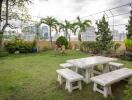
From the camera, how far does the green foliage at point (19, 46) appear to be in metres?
13.3

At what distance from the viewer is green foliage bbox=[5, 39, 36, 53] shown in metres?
13.3

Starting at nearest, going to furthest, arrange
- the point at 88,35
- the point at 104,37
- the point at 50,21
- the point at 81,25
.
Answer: the point at 104,37, the point at 50,21, the point at 81,25, the point at 88,35

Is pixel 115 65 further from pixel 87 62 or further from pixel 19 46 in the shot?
pixel 19 46

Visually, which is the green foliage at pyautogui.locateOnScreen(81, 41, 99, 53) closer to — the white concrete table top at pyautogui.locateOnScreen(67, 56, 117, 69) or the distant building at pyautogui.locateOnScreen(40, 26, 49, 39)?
the distant building at pyautogui.locateOnScreen(40, 26, 49, 39)

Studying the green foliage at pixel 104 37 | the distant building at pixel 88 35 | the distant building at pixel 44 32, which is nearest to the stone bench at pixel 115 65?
the green foliage at pixel 104 37

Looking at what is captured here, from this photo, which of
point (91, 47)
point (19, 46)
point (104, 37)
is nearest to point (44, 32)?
point (19, 46)

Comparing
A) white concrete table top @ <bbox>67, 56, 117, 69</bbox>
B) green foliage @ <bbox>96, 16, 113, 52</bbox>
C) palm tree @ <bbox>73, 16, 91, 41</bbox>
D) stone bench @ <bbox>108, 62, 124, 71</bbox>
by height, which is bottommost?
stone bench @ <bbox>108, 62, 124, 71</bbox>

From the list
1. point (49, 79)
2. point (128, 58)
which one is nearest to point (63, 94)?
point (49, 79)

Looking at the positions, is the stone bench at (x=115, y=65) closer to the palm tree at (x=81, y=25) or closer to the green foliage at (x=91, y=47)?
the green foliage at (x=91, y=47)

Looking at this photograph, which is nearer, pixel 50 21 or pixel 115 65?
pixel 115 65

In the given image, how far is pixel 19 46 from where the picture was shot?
540 inches

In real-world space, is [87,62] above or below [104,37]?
below

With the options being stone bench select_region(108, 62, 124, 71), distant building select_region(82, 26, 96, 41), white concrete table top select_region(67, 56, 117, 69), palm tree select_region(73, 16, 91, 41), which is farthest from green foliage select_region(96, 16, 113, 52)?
palm tree select_region(73, 16, 91, 41)

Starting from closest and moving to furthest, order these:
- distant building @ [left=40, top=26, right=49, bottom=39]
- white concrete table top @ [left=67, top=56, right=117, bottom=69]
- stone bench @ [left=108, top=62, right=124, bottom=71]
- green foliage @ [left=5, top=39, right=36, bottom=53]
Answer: white concrete table top @ [left=67, top=56, right=117, bottom=69]
stone bench @ [left=108, top=62, right=124, bottom=71]
green foliage @ [left=5, top=39, right=36, bottom=53]
distant building @ [left=40, top=26, right=49, bottom=39]
